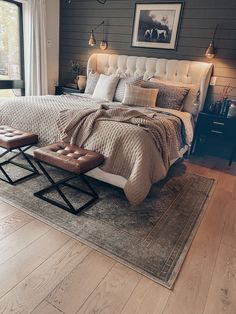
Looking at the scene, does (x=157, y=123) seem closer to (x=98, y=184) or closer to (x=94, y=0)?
(x=98, y=184)

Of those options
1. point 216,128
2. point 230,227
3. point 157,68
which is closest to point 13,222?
point 230,227

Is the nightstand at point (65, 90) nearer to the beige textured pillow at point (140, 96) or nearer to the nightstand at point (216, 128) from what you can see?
the beige textured pillow at point (140, 96)

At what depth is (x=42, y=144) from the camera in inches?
105

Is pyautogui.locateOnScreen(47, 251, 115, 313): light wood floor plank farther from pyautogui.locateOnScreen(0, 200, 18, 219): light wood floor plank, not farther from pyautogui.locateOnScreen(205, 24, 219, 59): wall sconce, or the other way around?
pyautogui.locateOnScreen(205, 24, 219, 59): wall sconce

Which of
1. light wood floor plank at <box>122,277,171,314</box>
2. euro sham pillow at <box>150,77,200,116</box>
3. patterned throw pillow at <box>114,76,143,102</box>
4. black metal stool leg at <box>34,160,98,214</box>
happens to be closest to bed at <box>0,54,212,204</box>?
euro sham pillow at <box>150,77,200,116</box>

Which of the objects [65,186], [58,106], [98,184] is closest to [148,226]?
[98,184]

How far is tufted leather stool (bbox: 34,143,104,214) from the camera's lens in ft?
6.63

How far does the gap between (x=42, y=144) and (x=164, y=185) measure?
1.45 metres

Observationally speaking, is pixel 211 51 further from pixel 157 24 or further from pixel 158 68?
pixel 157 24

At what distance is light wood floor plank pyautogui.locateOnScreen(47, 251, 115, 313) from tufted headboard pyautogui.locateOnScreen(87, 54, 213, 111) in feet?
9.68

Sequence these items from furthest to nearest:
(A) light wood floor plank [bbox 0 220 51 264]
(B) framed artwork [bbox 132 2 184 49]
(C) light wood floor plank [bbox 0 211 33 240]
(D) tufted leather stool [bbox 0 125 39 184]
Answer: (B) framed artwork [bbox 132 2 184 49] → (D) tufted leather stool [bbox 0 125 39 184] → (C) light wood floor plank [bbox 0 211 33 240] → (A) light wood floor plank [bbox 0 220 51 264]

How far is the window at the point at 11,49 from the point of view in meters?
4.12

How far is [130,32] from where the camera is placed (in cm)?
419

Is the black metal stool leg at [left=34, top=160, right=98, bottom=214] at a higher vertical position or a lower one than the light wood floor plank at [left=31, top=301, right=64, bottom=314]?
higher
